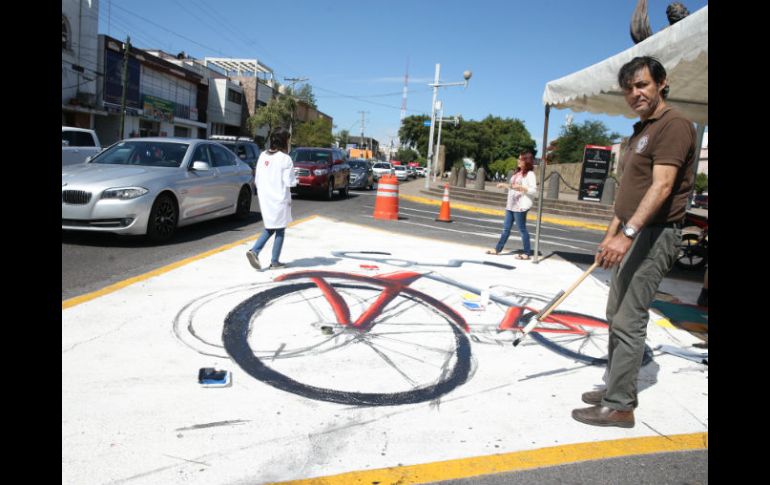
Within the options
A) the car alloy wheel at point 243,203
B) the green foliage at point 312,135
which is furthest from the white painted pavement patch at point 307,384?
the green foliage at point 312,135

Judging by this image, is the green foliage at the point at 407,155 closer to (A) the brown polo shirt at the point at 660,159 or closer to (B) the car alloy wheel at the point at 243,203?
(B) the car alloy wheel at the point at 243,203

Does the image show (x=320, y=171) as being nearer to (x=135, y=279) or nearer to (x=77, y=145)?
(x=77, y=145)

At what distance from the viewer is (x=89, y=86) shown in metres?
31.8

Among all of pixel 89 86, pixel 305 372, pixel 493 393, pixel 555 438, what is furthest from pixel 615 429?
pixel 89 86

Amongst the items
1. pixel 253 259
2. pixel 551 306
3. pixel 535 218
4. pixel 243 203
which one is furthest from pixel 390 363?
pixel 535 218

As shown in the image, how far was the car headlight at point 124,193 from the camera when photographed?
21.7ft

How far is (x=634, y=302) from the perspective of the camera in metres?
2.82

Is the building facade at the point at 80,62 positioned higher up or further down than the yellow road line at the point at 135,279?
higher up

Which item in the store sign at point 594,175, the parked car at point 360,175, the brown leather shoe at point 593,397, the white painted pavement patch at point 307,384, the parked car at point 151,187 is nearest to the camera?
the white painted pavement patch at point 307,384

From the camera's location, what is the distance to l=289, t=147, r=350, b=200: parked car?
627 inches

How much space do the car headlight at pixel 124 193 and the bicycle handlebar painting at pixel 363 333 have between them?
2682 millimetres

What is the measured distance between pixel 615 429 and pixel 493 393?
27.1 inches

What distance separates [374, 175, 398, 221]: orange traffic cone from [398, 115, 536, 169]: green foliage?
63.1 meters
